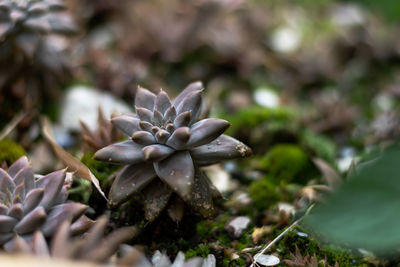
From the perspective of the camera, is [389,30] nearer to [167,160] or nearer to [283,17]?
[283,17]

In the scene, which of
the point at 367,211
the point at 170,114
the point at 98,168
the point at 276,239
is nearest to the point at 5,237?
the point at 98,168

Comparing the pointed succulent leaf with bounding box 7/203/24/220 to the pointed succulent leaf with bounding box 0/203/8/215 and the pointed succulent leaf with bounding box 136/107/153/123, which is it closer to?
the pointed succulent leaf with bounding box 0/203/8/215

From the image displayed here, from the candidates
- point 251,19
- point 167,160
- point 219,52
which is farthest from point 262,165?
point 251,19

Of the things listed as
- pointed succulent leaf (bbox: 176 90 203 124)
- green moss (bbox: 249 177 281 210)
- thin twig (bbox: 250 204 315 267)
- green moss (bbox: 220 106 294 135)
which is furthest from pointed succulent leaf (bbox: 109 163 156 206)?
green moss (bbox: 220 106 294 135)

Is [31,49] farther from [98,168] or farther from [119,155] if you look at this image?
[119,155]

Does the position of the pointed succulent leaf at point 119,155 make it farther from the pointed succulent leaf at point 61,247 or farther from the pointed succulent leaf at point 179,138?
the pointed succulent leaf at point 61,247

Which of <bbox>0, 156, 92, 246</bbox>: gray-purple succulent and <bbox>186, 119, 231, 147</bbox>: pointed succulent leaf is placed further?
<bbox>186, 119, 231, 147</bbox>: pointed succulent leaf

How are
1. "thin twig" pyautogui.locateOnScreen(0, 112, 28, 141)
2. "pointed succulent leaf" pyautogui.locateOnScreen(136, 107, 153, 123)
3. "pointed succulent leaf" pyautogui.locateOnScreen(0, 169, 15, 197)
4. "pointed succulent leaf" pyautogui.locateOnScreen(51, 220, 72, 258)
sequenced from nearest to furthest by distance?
"pointed succulent leaf" pyautogui.locateOnScreen(51, 220, 72, 258)
"pointed succulent leaf" pyautogui.locateOnScreen(0, 169, 15, 197)
"pointed succulent leaf" pyautogui.locateOnScreen(136, 107, 153, 123)
"thin twig" pyautogui.locateOnScreen(0, 112, 28, 141)
